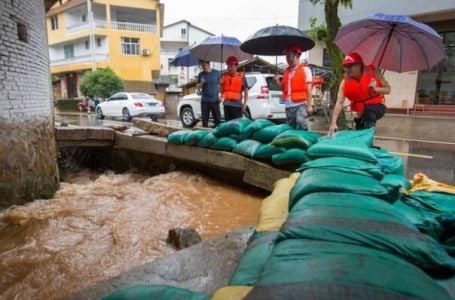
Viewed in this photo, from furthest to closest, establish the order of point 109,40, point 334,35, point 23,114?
Answer: point 109,40
point 334,35
point 23,114

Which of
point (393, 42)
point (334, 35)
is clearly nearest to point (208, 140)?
point (393, 42)

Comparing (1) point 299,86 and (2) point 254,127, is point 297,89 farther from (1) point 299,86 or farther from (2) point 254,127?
(2) point 254,127

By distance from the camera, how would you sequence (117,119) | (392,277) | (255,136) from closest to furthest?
(392,277), (255,136), (117,119)

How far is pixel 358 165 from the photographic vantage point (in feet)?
6.73

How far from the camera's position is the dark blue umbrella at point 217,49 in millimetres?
6230

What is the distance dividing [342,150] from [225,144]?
2559mm

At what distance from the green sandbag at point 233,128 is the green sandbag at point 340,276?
11.6 feet

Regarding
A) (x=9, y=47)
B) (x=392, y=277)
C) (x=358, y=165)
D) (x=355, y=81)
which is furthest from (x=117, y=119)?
(x=392, y=277)

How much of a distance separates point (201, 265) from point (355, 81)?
2.66 meters

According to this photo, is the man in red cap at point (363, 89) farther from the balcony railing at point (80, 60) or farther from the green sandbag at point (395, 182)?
the balcony railing at point (80, 60)

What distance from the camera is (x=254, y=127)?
14.5ft

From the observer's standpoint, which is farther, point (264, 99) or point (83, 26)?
point (83, 26)

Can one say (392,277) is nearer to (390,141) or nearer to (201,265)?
(201,265)

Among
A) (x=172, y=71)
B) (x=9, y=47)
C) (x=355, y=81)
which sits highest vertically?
(x=172, y=71)
